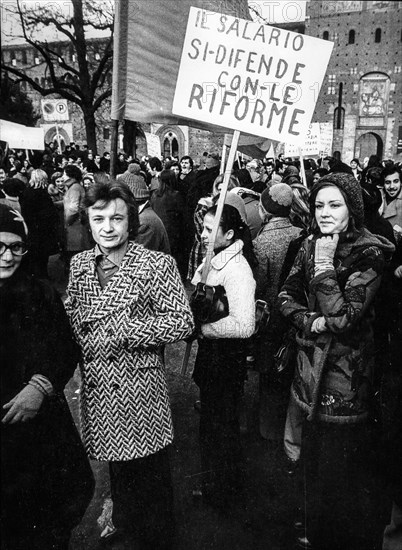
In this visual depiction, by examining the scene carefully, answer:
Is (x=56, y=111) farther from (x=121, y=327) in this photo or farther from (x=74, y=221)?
(x=121, y=327)

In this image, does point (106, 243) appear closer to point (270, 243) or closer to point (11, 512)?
point (11, 512)

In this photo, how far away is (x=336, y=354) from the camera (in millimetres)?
2158

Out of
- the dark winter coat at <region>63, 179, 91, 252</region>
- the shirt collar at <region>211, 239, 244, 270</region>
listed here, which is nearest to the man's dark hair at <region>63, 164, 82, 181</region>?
the dark winter coat at <region>63, 179, 91, 252</region>

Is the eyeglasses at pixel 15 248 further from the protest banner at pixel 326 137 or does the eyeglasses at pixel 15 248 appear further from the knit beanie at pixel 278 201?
the protest banner at pixel 326 137

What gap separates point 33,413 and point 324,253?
1367mm

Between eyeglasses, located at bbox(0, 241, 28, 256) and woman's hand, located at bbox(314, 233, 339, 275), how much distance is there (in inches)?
48.1

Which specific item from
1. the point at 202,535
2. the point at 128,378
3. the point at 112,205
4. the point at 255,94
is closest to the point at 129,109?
the point at 255,94

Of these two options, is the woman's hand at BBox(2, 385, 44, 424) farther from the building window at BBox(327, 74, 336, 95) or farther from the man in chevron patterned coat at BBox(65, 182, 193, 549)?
the building window at BBox(327, 74, 336, 95)

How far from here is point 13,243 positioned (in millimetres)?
1829

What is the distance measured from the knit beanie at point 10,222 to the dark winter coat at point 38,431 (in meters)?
0.17

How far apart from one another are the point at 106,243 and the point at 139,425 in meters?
0.80

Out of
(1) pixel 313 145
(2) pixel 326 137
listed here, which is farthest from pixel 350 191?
(2) pixel 326 137

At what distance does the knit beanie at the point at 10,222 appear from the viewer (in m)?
1.81

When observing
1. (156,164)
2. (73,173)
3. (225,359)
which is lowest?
(225,359)
